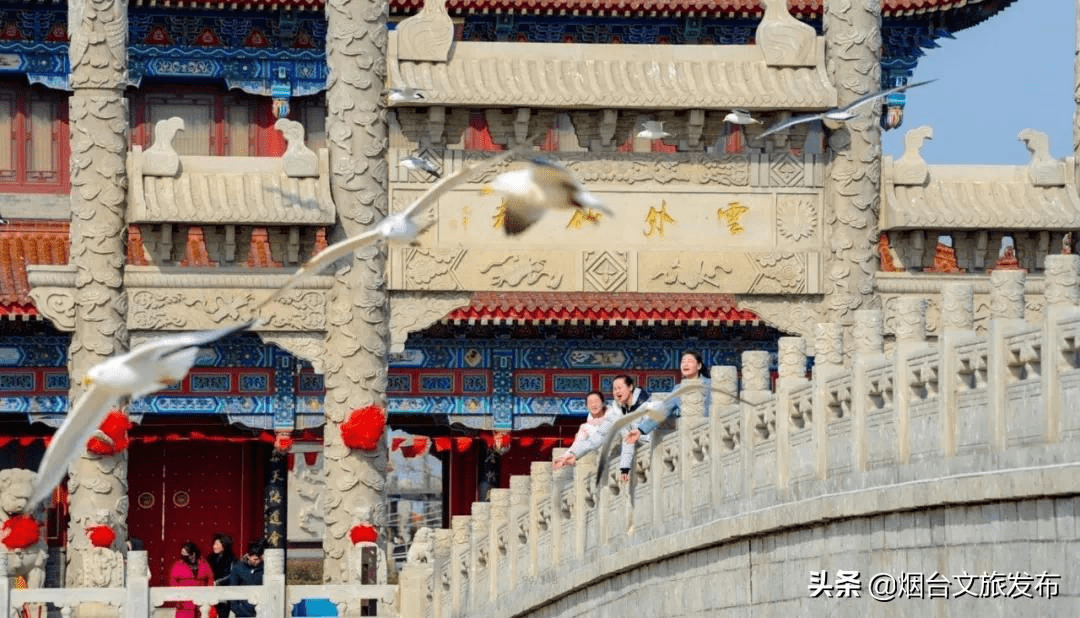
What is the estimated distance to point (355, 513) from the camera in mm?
27188

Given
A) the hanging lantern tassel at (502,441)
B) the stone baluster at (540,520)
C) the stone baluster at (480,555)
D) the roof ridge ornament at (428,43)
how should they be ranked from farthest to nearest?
the hanging lantern tassel at (502,441), the roof ridge ornament at (428,43), the stone baluster at (480,555), the stone baluster at (540,520)

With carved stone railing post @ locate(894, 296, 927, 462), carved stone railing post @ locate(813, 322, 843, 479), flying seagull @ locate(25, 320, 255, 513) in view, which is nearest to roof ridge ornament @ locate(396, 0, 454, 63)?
carved stone railing post @ locate(813, 322, 843, 479)

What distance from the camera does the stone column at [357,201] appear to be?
27.6 m

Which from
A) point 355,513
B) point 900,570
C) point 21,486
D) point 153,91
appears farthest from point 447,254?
point 900,570

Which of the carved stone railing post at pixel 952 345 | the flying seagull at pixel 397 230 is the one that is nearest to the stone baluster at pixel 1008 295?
the carved stone railing post at pixel 952 345

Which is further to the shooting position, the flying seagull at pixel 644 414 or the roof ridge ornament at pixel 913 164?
the roof ridge ornament at pixel 913 164

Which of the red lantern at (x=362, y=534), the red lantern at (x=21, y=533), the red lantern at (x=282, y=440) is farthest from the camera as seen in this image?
the red lantern at (x=282, y=440)

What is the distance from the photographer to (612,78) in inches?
1098

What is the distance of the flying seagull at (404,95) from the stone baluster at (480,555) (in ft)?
15.5

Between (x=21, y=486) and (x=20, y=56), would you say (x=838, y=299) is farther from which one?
(x=20, y=56)

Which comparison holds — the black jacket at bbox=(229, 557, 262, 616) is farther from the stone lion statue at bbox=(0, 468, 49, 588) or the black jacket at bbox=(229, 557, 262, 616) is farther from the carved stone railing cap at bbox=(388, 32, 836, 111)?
the carved stone railing cap at bbox=(388, 32, 836, 111)

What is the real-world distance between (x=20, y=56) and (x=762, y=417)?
1605cm

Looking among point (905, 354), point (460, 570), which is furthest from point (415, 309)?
point (905, 354)

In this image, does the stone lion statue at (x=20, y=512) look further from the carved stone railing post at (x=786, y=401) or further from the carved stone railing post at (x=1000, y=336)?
the carved stone railing post at (x=1000, y=336)
